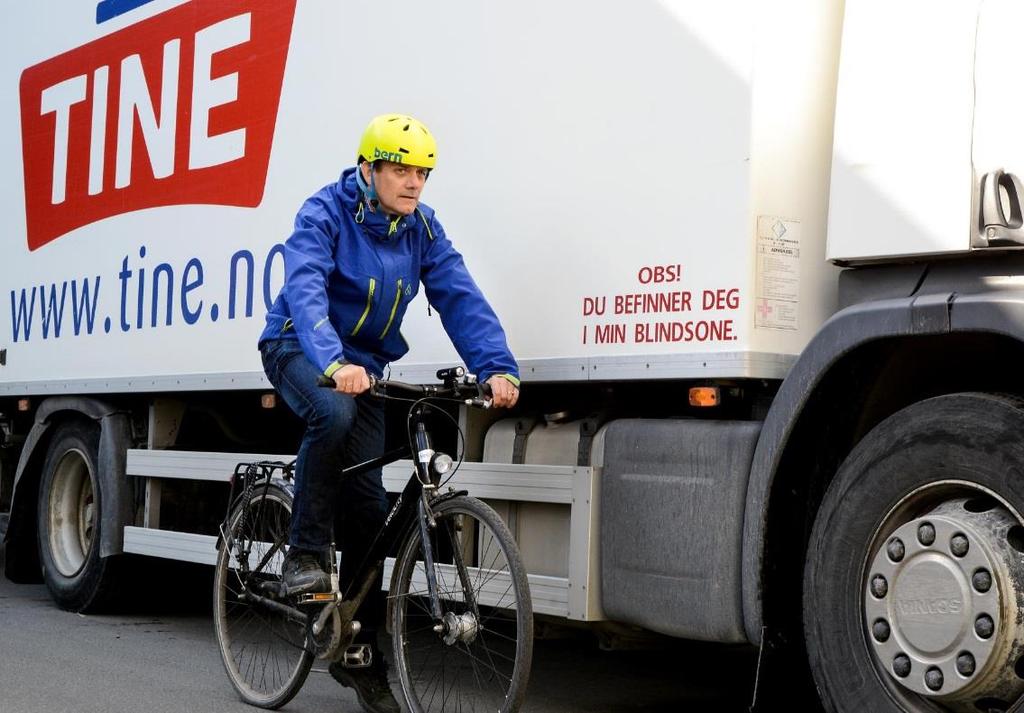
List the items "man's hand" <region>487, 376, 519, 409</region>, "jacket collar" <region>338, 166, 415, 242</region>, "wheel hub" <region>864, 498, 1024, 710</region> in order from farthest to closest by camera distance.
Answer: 1. "jacket collar" <region>338, 166, 415, 242</region>
2. "man's hand" <region>487, 376, 519, 409</region>
3. "wheel hub" <region>864, 498, 1024, 710</region>

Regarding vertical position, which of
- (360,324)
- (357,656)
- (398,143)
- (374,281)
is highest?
(398,143)

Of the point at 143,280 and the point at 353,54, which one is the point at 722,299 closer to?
the point at 353,54

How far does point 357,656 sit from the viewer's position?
535 cm

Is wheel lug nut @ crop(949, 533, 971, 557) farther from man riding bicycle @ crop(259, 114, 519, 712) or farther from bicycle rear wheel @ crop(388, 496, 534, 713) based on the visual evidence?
man riding bicycle @ crop(259, 114, 519, 712)

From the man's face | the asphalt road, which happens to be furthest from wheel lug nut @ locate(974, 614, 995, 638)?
the man's face

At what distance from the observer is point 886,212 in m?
4.34

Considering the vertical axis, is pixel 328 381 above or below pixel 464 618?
above

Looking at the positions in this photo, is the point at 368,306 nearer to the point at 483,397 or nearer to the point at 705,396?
the point at 483,397

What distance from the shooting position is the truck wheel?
3859 mm

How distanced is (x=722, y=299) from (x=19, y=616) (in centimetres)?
492

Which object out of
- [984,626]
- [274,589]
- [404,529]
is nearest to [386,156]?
[404,529]

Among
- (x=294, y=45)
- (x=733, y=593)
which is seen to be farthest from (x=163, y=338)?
(x=733, y=593)

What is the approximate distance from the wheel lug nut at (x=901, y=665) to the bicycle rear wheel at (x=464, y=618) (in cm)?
108

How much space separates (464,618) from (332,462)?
798mm
